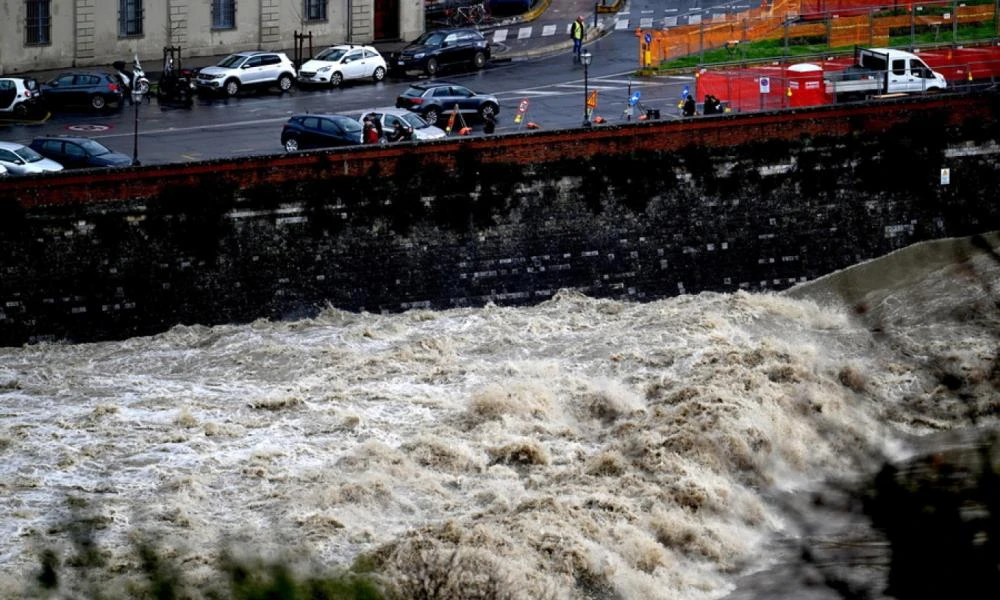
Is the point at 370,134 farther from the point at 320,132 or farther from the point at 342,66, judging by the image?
the point at 342,66

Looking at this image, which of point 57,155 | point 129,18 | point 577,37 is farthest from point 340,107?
point 57,155

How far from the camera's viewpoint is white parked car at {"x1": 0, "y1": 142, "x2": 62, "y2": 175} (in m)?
34.0

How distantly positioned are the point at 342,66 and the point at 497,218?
13.2 m

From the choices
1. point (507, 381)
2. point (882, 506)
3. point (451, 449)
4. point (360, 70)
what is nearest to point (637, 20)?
point (360, 70)

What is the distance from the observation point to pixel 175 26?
49.0 m

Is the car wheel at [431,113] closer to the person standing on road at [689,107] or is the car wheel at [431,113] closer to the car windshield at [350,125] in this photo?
the car windshield at [350,125]

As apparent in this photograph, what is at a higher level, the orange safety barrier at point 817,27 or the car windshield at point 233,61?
the orange safety barrier at point 817,27

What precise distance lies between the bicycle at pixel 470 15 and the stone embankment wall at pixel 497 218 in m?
20.9

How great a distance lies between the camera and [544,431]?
27.8 meters

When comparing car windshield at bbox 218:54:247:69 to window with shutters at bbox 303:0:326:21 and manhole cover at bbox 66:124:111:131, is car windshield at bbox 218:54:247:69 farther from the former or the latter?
window with shutters at bbox 303:0:326:21

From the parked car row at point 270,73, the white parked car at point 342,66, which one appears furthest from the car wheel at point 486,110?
the white parked car at point 342,66

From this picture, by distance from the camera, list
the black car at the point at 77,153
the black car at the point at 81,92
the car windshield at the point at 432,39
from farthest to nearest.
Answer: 1. the car windshield at the point at 432,39
2. the black car at the point at 81,92
3. the black car at the point at 77,153

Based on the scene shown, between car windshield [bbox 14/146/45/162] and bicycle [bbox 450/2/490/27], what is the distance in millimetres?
22893

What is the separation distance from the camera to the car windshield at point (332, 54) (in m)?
46.8
